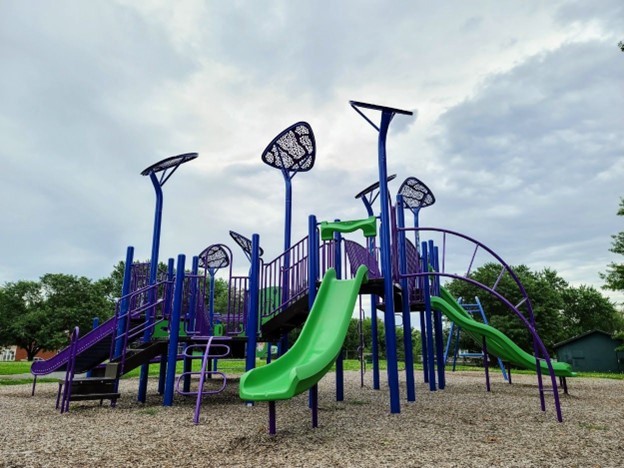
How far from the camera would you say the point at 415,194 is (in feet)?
44.9

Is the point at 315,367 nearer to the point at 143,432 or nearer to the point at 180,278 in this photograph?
the point at 143,432

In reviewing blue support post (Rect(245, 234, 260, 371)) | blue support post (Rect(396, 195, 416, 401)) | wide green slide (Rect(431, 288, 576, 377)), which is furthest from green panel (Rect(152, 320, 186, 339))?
wide green slide (Rect(431, 288, 576, 377))

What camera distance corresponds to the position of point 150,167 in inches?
425

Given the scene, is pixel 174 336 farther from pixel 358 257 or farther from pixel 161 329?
pixel 358 257

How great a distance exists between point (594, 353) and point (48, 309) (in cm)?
4856

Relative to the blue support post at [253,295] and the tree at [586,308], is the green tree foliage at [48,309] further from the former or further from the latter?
the tree at [586,308]

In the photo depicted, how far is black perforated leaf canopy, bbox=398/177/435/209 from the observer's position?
13492mm

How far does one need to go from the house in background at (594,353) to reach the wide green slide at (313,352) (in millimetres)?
28399

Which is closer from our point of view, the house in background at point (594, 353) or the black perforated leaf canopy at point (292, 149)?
the black perforated leaf canopy at point (292, 149)

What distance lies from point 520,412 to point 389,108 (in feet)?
19.1

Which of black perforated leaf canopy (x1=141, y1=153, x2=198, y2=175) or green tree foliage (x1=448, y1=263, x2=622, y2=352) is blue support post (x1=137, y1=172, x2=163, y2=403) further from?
green tree foliage (x1=448, y1=263, x2=622, y2=352)

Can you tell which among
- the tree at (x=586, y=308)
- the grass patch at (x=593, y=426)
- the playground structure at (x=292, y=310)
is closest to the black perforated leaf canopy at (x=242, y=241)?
the playground structure at (x=292, y=310)

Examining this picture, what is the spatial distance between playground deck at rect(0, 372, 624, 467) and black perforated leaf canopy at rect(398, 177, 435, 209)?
6.99 metres

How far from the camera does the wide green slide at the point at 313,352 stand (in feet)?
16.0
